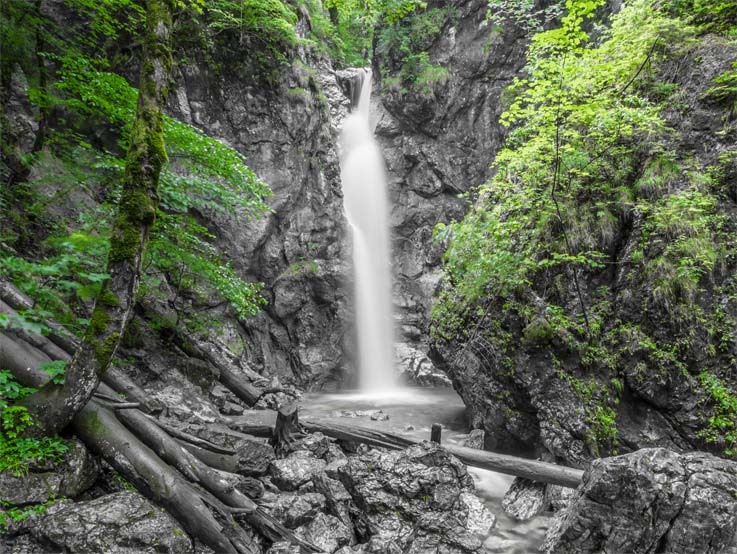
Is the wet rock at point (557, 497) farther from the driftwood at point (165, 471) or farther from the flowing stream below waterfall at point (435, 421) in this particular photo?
the driftwood at point (165, 471)

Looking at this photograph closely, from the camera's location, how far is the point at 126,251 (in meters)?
3.86

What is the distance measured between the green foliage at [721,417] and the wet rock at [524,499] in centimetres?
253

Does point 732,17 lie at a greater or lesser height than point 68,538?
greater

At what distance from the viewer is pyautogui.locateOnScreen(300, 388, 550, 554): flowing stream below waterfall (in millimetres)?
5371

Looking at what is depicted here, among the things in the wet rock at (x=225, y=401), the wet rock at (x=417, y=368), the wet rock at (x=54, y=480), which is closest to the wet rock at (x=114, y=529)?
the wet rock at (x=54, y=480)

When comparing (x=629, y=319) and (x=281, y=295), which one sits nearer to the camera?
(x=629, y=319)

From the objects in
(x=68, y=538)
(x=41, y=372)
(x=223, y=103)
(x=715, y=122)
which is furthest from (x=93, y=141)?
(x=715, y=122)

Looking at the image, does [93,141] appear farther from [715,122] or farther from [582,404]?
[715,122]

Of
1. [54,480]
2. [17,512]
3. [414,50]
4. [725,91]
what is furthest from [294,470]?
[414,50]

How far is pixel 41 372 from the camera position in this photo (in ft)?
13.4

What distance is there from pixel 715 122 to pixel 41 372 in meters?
11.0

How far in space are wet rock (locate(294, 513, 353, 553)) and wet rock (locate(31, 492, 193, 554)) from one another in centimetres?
134

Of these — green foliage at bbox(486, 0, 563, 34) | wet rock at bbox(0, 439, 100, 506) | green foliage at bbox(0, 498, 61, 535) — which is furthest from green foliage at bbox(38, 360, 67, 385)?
green foliage at bbox(486, 0, 563, 34)

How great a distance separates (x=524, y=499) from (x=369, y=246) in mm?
14651
